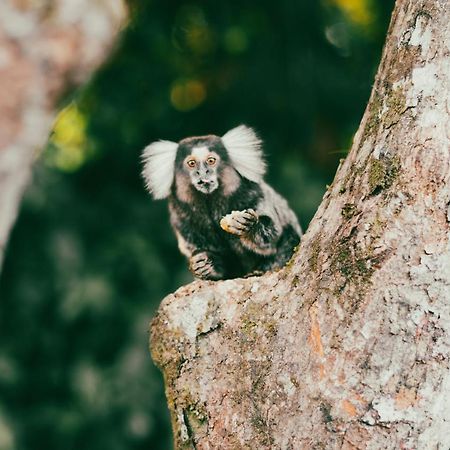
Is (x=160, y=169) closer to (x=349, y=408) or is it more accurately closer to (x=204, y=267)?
(x=204, y=267)

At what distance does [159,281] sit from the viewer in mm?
7984

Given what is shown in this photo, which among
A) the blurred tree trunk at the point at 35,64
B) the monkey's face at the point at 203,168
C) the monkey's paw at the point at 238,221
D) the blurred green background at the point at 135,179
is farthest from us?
the blurred green background at the point at 135,179

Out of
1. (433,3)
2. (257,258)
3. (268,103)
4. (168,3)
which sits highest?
(168,3)

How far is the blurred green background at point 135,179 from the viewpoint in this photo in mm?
7758

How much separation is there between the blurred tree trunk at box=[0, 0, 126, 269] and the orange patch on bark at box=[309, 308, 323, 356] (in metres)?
1.19

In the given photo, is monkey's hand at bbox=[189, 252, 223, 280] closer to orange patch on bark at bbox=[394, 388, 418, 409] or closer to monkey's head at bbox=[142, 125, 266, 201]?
monkey's head at bbox=[142, 125, 266, 201]

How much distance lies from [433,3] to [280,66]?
5.29 m

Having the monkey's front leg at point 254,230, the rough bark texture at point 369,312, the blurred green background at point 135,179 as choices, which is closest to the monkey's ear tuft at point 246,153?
the monkey's front leg at point 254,230

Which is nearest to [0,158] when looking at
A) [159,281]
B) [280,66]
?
[159,281]

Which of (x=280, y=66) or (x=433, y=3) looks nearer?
(x=433, y=3)

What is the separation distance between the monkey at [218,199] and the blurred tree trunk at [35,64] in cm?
119

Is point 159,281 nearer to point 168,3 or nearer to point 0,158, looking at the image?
point 168,3

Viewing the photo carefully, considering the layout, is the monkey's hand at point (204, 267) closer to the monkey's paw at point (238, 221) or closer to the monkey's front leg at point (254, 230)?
the monkey's front leg at point (254, 230)

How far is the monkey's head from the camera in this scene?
14.2ft
